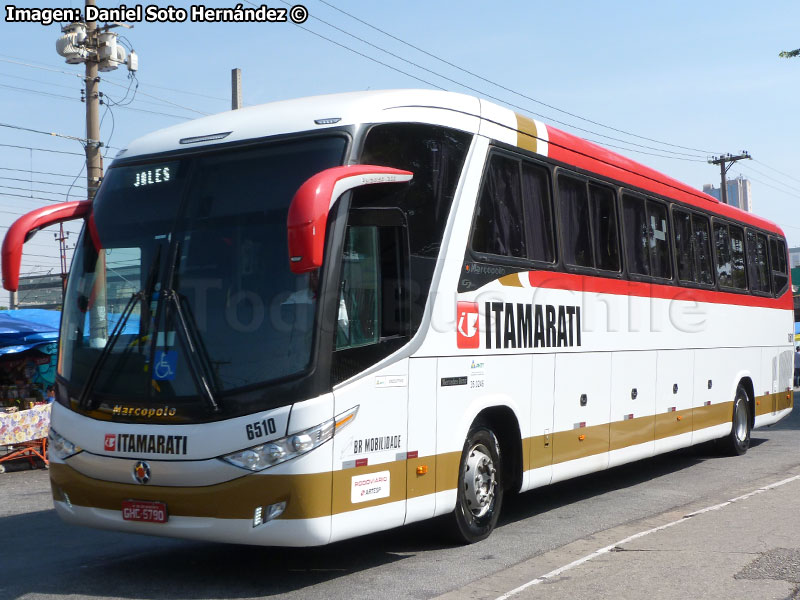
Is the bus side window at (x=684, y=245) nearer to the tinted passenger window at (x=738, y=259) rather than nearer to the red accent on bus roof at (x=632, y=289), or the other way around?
the red accent on bus roof at (x=632, y=289)

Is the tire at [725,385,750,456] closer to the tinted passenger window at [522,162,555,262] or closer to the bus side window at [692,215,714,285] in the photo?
A: the bus side window at [692,215,714,285]

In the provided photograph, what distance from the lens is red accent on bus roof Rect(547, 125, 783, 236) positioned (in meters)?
10.3

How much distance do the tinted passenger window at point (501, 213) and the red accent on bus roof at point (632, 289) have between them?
448 millimetres

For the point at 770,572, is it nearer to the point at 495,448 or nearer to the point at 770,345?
the point at 495,448

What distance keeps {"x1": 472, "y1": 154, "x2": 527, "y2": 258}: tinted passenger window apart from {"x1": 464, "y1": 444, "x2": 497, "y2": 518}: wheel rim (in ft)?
5.67

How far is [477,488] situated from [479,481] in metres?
0.06

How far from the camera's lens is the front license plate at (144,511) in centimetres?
688

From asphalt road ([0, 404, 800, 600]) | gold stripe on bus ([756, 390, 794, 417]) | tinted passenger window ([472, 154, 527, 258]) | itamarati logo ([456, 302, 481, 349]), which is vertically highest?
tinted passenger window ([472, 154, 527, 258])

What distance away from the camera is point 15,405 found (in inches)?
682

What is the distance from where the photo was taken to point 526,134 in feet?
31.3

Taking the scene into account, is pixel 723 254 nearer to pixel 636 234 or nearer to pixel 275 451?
pixel 636 234

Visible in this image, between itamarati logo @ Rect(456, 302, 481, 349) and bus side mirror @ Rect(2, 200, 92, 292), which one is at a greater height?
bus side mirror @ Rect(2, 200, 92, 292)

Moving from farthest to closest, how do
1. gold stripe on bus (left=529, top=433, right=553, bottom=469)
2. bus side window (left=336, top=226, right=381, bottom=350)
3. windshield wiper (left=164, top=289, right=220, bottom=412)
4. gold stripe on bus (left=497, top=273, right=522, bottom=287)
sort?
gold stripe on bus (left=529, top=433, right=553, bottom=469)
gold stripe on bus (left=497, top=273, right=522, bottom=287)
bus side window (left=336, top=226, right=381, bottom=350)
windshield wiper (left=164, top=289, right=220, bottom=412)

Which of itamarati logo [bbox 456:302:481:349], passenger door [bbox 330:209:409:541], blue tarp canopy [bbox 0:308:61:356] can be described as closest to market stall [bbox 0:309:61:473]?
blue tarp canopy [bbox 0:308:61:356]
